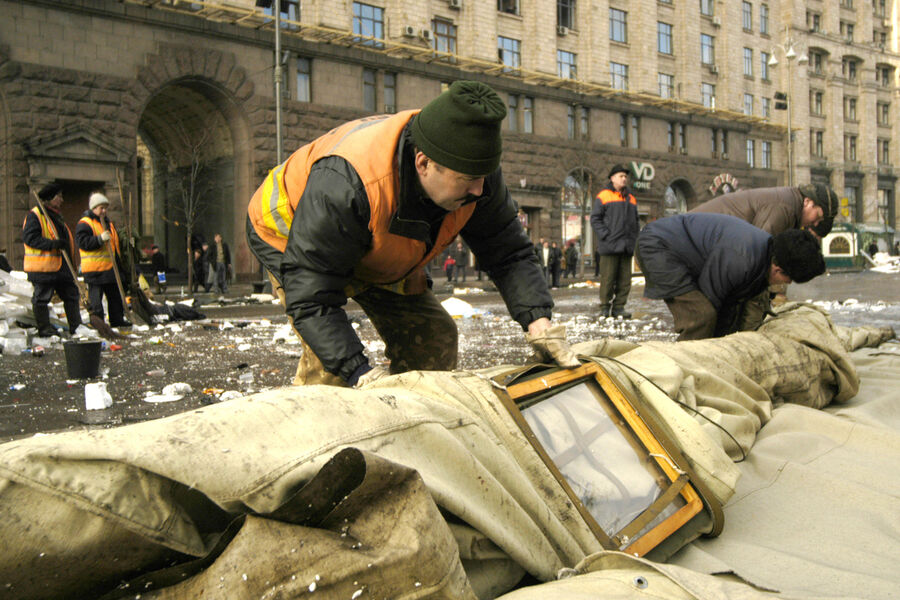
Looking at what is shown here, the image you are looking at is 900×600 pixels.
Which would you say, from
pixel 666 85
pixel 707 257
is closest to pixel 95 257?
pixel 707 257

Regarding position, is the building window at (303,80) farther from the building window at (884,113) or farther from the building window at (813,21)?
the building window at (884,113)

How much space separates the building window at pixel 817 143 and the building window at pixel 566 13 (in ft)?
64.3

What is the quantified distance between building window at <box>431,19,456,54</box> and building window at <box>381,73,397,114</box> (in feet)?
7.25

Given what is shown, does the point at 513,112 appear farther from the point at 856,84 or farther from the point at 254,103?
the point at 856,84

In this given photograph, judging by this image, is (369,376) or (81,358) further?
(81,358)

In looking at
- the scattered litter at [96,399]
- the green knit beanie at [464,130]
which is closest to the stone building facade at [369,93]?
the scattered litter at [96,399]

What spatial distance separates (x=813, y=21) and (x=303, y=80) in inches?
1303

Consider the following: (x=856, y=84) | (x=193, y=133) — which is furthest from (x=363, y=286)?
(x=856, y=84)

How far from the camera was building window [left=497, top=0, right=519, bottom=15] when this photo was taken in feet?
84.1

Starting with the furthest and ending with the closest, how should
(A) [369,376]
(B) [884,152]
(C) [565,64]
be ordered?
(B) [884,152]
(C) [565,64]
(A) [369,376]

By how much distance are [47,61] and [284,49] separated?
5.81 metres

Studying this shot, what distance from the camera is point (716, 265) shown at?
14.2ft

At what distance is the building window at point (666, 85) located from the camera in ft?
101

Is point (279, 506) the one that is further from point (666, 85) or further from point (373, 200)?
point (666, 85)
